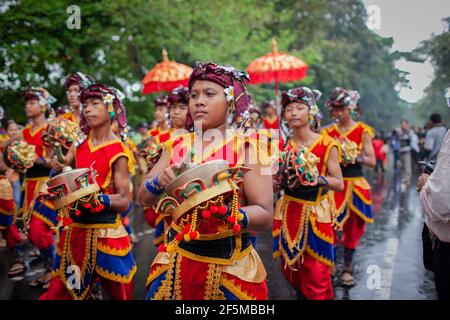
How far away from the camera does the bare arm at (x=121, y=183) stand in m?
4.01

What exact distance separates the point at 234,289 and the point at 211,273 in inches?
6.8

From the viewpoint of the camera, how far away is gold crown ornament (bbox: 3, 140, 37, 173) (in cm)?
579

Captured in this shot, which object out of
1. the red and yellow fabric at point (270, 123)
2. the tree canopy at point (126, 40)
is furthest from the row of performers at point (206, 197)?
the red and yellow fabric at point (270, 123)

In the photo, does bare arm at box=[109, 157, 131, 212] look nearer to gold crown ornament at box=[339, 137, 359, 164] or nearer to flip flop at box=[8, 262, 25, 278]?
gold crown ornament at box=[339, 137, 359, 164]

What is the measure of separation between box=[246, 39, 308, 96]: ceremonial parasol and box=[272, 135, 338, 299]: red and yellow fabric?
5.59 m

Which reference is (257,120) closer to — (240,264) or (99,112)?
(99,112)

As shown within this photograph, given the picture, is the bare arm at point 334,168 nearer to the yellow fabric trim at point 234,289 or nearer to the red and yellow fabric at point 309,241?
the red and yellow fabric at point 309,241

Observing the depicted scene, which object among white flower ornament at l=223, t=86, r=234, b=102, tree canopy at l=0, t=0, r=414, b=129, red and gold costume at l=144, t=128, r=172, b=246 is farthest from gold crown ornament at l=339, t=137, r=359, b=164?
white flower ornament at l=223, t=86, r=234, b=102

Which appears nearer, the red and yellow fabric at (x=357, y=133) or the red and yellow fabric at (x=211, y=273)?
the red and yellow fabric at (x=211, y=273)

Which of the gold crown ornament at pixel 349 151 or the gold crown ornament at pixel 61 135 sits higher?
the gold crown ornament at pixel 61 135

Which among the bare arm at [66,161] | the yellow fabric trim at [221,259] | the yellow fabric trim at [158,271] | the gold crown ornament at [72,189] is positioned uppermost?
the bare arm at [66,161]

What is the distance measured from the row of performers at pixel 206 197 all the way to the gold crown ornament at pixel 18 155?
19 cm

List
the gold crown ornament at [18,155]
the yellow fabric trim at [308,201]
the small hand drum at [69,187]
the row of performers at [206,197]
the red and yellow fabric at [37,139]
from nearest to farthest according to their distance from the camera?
the row of performers at [206,197] → the small hand drum at [69,187] → the yellow fabric trim at [308,201] → the gold crown ornament at [18,155] → the red and yellow fabric at [37,139]

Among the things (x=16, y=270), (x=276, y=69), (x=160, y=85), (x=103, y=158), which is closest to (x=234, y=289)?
(x=103, y=158)
